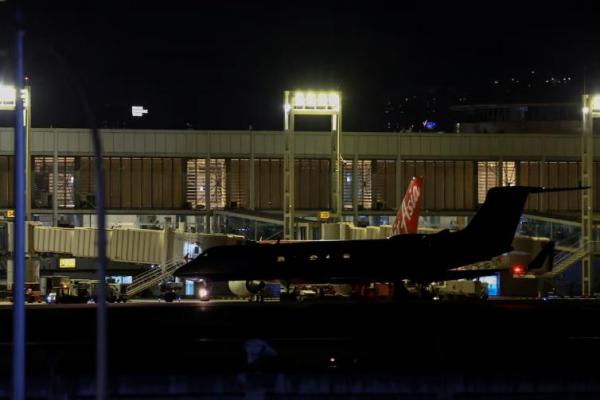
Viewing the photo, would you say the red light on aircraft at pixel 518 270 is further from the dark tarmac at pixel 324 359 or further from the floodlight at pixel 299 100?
the dark tarmac at pixel 324 359

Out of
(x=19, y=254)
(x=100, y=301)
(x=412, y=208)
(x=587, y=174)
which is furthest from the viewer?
(x=587, y=174)

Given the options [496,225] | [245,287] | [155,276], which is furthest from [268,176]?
[496,225]

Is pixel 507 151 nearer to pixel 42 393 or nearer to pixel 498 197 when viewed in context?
pixel 498 197

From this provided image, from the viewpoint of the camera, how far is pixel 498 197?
6425cm

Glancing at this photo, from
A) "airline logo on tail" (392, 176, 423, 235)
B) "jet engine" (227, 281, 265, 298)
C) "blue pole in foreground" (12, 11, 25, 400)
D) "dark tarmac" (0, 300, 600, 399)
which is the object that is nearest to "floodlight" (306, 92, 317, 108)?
"airline logo on tail" (392, 176, 423, 235)

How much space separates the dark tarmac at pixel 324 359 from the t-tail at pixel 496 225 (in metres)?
18.1

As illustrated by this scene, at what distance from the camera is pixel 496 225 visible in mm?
63094

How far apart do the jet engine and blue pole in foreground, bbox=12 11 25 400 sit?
43.4 meters

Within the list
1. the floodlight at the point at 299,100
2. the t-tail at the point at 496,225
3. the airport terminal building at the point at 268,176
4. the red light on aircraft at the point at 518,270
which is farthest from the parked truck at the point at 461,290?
the airport terminal building at the point at 268,176

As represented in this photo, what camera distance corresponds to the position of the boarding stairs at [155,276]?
7469 cm

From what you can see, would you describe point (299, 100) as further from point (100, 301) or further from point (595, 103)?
point (100, 301)

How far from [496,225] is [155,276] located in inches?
997

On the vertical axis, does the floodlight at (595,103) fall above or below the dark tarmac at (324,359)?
above

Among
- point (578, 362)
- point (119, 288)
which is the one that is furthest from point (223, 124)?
point (578, 362)
